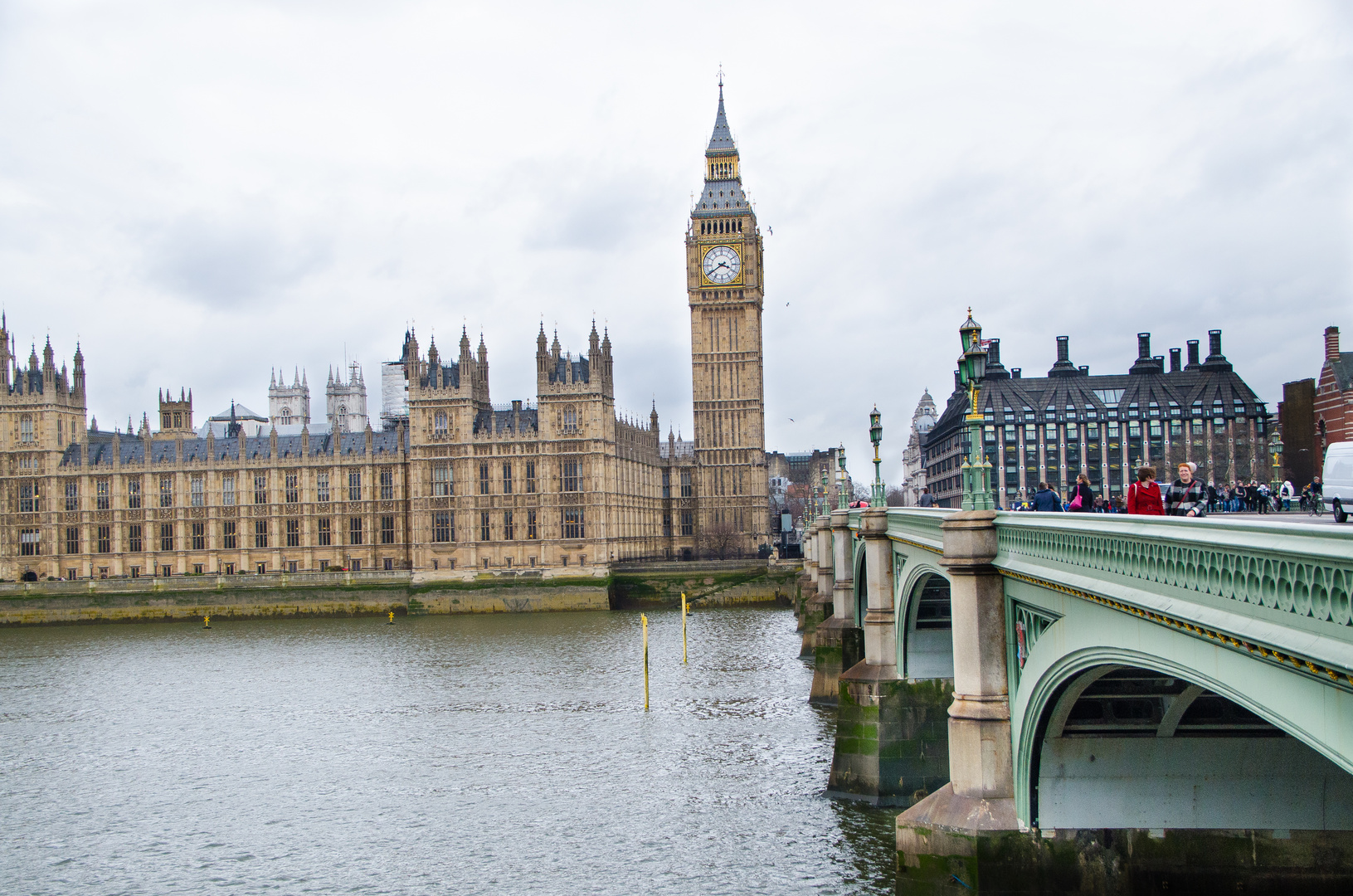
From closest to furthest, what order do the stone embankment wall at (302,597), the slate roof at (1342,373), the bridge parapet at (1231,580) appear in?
the bridge parapet at (1231,580)
the slate roof at (1342,373)
the stone embankment wall at (302,597)

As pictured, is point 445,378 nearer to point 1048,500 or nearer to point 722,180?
point 722,180

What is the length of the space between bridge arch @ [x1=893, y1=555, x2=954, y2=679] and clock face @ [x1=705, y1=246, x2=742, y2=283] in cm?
8575

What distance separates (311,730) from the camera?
139 feet

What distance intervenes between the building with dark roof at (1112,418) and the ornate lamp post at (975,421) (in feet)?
336

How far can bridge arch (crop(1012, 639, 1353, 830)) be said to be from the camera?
15734 mm

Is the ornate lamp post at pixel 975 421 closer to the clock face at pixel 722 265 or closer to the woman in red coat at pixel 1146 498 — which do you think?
the woman in red coat at pixel 1146 498

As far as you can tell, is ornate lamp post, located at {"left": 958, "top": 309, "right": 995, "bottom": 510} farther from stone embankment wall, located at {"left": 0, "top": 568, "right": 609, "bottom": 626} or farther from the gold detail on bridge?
stone embankment wall, located at {"left": 0, "top": 568, "right": 609, "bottom": 626}

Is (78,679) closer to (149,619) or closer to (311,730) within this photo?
(311,730)

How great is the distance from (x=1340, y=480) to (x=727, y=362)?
3773 inches

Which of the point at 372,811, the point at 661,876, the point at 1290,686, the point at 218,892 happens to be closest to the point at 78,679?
the point at 372,811

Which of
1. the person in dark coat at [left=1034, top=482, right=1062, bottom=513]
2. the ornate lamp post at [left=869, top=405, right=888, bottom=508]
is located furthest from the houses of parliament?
the person in dark coat at [left=1034, top=482, right=1062, bottom=513]

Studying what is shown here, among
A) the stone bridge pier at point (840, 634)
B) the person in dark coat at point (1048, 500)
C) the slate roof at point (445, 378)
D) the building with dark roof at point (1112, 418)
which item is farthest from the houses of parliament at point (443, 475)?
the person in dark coat at point (1048, 500)

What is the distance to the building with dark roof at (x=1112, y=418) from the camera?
117875 millimetres

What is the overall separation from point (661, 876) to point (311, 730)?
21658mm
